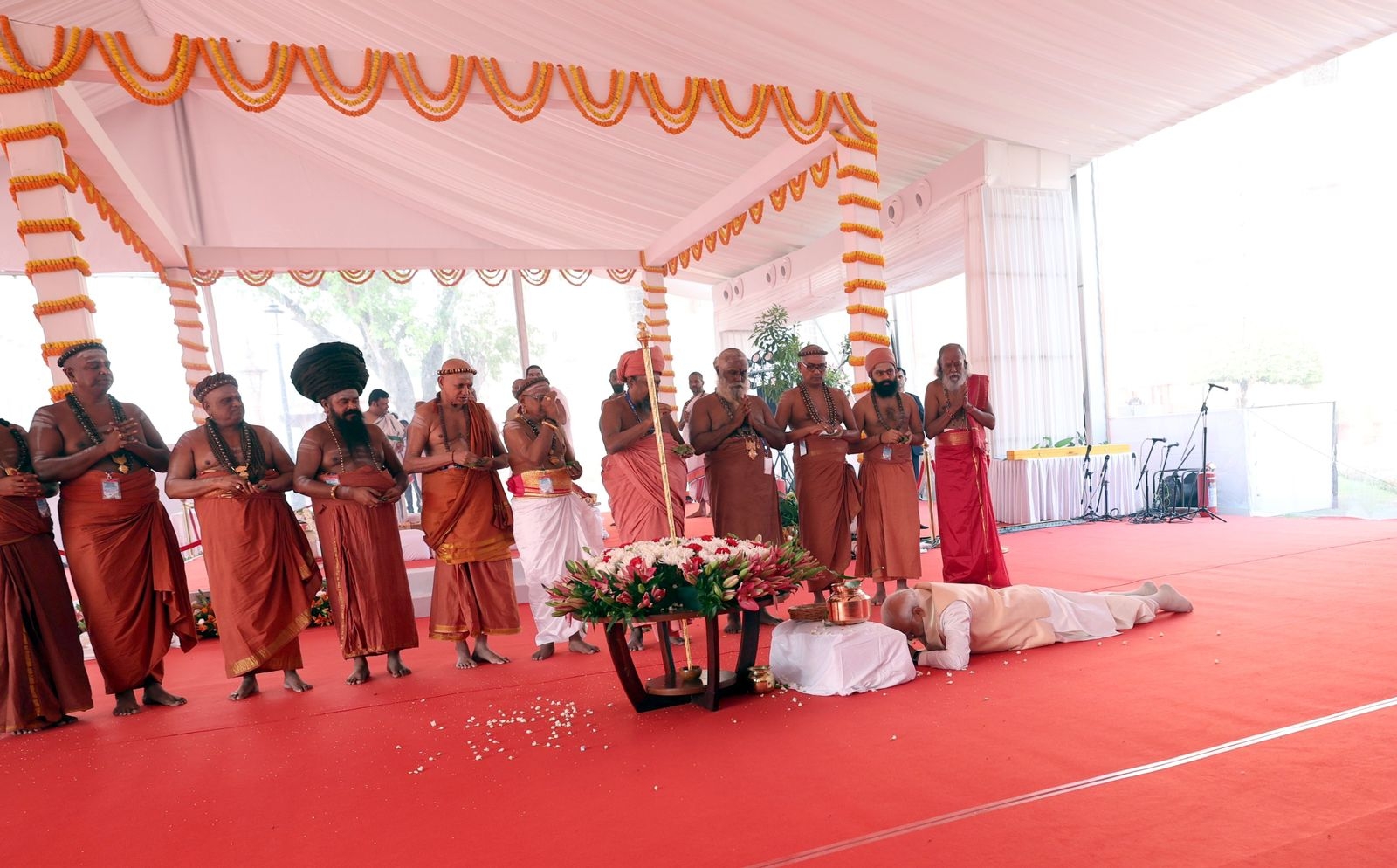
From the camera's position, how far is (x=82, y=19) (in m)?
10.5

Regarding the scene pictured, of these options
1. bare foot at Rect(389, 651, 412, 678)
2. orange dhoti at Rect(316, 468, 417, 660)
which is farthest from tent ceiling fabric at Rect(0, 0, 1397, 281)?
bare foot at Rect(389, 651, 412, 678)

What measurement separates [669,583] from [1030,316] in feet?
23.2

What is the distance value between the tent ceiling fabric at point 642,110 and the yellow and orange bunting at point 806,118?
16cm

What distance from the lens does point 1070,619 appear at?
3998 millimetres

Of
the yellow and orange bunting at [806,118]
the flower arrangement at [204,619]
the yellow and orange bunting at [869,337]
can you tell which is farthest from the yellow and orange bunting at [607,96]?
the flower arrangement at [204,619]

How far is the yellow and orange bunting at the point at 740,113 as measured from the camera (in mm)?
6367

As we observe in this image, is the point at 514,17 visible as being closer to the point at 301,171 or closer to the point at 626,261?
the point at 626,261

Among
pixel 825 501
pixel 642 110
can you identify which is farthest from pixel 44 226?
pixel 825 501

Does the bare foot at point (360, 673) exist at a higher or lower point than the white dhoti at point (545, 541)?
lower

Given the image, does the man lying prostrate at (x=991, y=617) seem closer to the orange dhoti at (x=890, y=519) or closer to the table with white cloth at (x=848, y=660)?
the table with white cloth at (x=848, y=660)

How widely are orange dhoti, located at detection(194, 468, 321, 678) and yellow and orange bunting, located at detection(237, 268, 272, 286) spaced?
26.8ft

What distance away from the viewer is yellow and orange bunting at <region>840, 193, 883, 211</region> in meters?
6.90

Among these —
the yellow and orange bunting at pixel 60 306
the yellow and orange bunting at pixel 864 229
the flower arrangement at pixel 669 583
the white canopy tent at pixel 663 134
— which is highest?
the white canopy tent at pixel 663 134

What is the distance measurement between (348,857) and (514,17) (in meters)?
6.85
